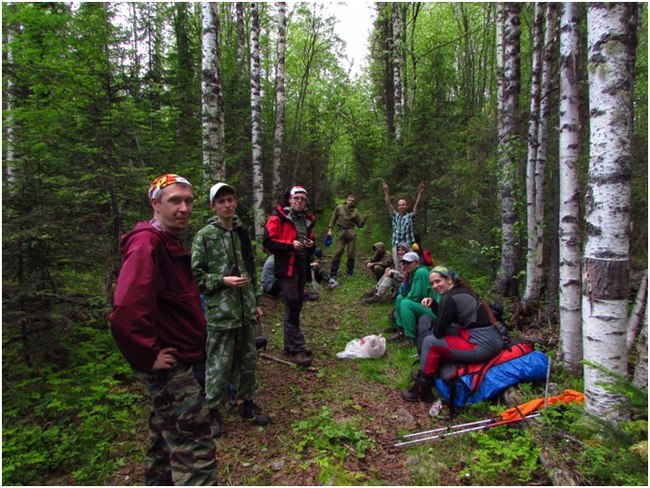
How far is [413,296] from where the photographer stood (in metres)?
6.28

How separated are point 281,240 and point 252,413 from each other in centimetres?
230

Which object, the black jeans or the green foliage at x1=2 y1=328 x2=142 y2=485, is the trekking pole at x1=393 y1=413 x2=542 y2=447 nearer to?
the black jeans

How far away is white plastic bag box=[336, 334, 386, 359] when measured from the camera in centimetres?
588

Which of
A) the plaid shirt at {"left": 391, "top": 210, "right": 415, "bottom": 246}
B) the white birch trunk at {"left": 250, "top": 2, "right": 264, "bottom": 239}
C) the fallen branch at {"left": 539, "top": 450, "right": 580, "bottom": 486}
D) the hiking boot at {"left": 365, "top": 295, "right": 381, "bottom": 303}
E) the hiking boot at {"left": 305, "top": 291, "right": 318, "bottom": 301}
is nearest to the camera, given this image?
the fallen branch at {"left": 539, "top": 450, "right": 580, "bottom": 486}

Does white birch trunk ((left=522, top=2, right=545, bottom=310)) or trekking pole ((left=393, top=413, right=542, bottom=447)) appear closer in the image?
trekking pole ((left=393, top=413, right=542, bottom=447))

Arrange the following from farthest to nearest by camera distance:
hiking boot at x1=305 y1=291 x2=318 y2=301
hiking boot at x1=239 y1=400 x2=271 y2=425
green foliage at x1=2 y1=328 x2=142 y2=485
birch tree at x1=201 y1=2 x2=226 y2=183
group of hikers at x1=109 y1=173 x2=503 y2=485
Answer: hiking boot at x1=305 y1=291 x2=318 y2=301
birch tree at x1=201 y1=2 x2=226 y2=183
hiking boot at x1=239 y1=400 x2=271 y2=425
green foliage at x1=2 y1=328 x2=142 y2=485
group of hikers at x1=109 y1=173 x2=503 y2=485

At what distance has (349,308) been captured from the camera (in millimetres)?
8508

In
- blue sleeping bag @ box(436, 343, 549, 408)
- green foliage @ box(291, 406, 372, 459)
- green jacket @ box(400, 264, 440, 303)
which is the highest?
green jacket @ box(400, 264, 440, 303)

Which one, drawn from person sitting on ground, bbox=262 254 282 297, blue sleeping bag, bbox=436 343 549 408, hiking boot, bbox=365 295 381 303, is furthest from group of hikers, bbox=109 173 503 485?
person sitting on ground, bbox=262 254 282 297

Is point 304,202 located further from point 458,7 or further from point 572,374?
point 458,7

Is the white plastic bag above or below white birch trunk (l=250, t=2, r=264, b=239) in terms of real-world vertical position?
below

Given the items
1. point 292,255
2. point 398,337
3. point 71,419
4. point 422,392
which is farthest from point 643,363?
point 71,419

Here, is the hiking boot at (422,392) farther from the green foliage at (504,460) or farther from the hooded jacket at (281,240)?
the hooded jacket at (281,240)

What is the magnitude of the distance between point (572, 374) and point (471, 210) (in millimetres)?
7321
